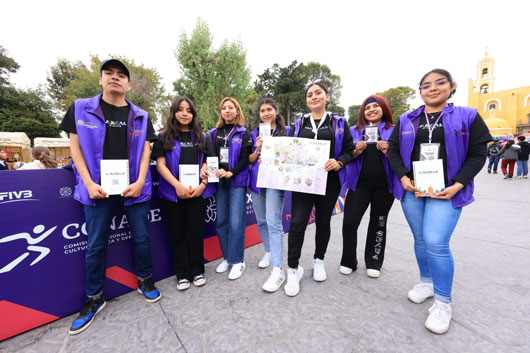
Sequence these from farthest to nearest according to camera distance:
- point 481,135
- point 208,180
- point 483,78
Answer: point 483,78
point 208,180
point 481,135

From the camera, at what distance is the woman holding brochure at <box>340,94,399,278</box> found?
2.40 metres

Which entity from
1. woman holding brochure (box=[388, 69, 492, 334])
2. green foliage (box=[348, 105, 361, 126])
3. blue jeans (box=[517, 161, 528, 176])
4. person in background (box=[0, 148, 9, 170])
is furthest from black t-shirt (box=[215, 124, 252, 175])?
green foliage (box=[348, 105, 361, 126])

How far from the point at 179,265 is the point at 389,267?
2596mm

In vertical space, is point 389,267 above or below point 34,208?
below

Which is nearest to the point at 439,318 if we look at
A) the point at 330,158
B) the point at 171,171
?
the point at 330,158

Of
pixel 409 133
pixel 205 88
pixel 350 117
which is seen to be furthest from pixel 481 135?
pixel 350 117

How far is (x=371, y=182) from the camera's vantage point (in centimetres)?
245

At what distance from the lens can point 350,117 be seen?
142ft

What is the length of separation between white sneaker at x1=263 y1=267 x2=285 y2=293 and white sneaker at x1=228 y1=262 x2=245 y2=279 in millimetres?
433

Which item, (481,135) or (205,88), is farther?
(205,88)

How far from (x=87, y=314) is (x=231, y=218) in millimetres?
1565

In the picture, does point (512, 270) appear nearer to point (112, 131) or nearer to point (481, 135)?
point (481, 135)

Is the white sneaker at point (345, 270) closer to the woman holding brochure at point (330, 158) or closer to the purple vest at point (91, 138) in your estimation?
the woman holding brochure at point (330, 158)

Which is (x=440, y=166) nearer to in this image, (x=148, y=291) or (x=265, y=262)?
(x=265, y=262)
